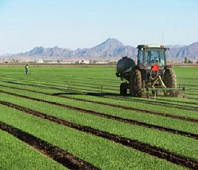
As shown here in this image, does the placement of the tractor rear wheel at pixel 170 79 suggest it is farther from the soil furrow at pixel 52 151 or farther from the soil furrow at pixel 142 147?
the soil furrow at pixel 52 151

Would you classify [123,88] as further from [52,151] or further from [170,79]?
[52,151]

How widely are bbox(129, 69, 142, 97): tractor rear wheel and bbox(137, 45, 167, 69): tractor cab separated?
0.63 meters

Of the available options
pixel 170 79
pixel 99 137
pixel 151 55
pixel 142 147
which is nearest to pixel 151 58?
pixel 151 55

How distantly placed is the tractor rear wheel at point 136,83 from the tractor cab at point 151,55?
63cm

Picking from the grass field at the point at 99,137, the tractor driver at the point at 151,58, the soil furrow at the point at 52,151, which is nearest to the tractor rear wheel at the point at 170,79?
the tractor driver at the point at 151,58

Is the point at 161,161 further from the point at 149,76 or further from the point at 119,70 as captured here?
the point at 119,70

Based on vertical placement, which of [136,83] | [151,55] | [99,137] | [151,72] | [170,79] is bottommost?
[99,137]

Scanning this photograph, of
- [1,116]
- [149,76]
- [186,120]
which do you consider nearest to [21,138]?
[1,116]

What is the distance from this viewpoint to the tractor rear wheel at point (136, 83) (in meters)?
20.7

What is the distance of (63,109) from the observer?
16891 millimetres

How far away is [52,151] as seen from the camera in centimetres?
954

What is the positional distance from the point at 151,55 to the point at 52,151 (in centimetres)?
1290

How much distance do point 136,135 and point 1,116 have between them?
583 centimetres

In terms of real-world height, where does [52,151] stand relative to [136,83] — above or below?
below
